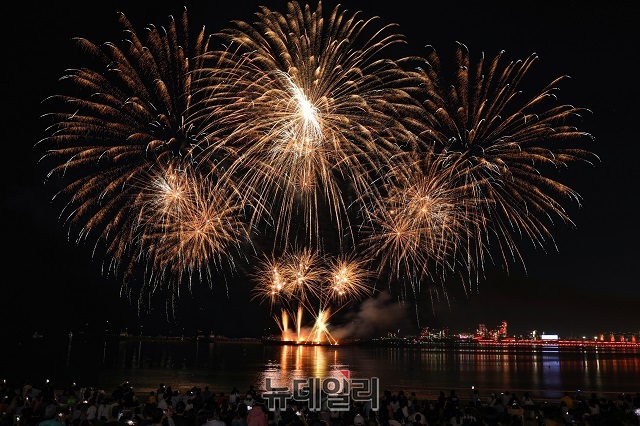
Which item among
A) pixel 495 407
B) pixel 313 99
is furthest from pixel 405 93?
pixel 495 407

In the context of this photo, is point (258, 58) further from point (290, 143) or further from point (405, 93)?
point (405, 93)

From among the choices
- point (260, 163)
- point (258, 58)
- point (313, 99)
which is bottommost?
point (260, 163)

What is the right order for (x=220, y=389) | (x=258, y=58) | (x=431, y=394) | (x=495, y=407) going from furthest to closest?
(x=220, y=389), (x=431, y=394), (x=258, y=58), (x=495, y=407)

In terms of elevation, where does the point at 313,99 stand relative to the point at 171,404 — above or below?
above

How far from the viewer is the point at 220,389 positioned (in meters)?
41.9

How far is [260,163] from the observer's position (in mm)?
29188

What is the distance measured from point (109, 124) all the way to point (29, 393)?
43.5 ft

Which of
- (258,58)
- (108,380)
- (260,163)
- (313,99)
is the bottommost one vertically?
(108,380)

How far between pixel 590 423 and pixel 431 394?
2102cm

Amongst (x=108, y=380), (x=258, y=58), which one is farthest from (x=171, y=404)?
(x=108, y=380)

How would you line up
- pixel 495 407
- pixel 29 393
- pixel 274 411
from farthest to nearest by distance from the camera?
pixel 29 393 < pixel 495 407 < pixel 274 411

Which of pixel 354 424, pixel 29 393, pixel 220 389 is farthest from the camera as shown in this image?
pixel 220 389

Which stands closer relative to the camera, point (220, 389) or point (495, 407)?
point (495, 407)

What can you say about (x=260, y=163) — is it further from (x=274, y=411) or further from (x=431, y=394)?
(x=431, y=394)
